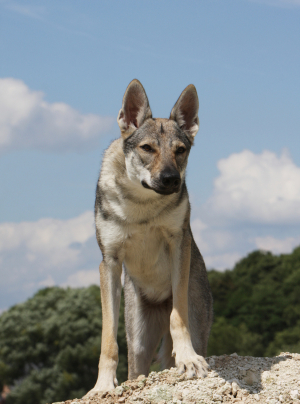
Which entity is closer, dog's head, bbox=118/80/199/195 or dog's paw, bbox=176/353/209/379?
dog's paw, bbox=176/353/209/379

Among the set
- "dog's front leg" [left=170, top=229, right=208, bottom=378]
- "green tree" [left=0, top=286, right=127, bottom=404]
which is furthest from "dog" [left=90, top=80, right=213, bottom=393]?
"green tree" [left=0, top=286, right=127, bottom=404]

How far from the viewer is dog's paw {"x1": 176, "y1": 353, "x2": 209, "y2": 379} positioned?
9.27 meters

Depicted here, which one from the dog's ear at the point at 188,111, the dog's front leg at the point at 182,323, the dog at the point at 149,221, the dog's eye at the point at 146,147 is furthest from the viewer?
the dog's ear at the point at 188,111

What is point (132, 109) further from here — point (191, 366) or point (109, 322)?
point (191, 366)

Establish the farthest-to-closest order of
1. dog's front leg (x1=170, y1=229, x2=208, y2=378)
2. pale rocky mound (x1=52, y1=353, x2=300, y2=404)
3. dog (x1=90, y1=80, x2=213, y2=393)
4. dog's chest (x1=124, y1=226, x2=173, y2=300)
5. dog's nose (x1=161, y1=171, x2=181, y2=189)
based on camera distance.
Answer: dog's chest (x1=124, y1=226, x2=173, y2=300) → dog (x1=90, y1=80, x2=213, y2=393) → dog's front leg (x1=170, y1=229, x2=208, y2=378) → dog's nose (x1=161, y1=171, x2=181, y2=189) → pale rocky mound (x1=52, y1=353, x2=300, y2=404)

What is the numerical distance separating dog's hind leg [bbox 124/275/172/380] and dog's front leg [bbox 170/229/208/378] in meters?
1.60

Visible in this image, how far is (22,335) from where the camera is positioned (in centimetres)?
4944

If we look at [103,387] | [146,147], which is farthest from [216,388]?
[146,147]

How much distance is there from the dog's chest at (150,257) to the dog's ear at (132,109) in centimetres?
204

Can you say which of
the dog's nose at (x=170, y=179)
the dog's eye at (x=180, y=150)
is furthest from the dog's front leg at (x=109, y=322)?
the dog's eye at (x=180, y=150)

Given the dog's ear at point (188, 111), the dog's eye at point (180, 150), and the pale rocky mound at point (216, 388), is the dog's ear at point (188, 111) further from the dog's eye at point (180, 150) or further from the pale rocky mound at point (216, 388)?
the pale rocky mound at point (216, 388)

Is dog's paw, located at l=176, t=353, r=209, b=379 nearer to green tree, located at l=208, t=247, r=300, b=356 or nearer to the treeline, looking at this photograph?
the treeline

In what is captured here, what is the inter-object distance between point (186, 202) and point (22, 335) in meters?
42.8

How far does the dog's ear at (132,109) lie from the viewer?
34.5ft
